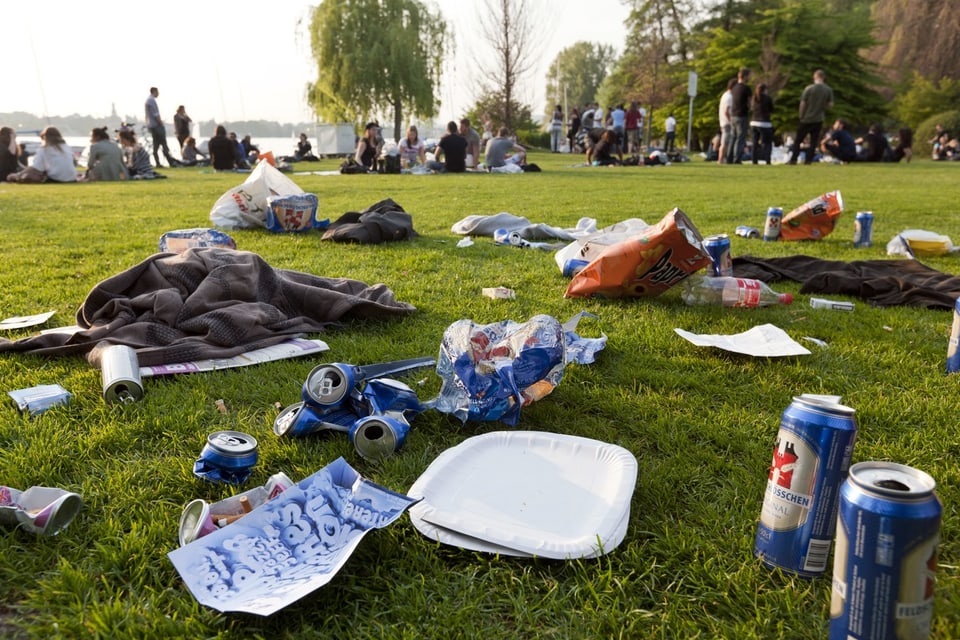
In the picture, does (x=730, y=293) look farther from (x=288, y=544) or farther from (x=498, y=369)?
(x=288, y=544)

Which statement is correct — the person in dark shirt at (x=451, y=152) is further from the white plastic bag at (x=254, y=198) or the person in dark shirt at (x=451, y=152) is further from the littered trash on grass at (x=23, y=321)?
the littered trash on grass at (x=23, y=321)

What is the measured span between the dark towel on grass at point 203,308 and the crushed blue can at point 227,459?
1028 mm

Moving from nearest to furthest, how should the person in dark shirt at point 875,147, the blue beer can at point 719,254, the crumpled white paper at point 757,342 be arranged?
the crumpled white paper at point 757,342 → the blue beer can at point 719,254 → the person in dark shirt at point 875,147

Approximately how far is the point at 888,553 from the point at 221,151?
1758cm

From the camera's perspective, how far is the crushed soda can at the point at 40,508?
1.54 metres

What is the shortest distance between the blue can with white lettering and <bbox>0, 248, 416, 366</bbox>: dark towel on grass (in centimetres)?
217

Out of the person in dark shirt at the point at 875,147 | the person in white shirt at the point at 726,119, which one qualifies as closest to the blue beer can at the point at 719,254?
the person in white shirt at the point at 726,119

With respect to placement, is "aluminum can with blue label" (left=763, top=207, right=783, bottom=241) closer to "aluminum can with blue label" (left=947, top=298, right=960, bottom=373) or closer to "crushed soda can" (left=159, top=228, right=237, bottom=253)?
"aluminum can with blue label" (left=947, top=298, right=960, bottom=373)

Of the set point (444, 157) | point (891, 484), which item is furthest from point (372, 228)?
point (444, 157)

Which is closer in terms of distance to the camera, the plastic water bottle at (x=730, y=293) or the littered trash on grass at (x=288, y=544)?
the littered trash on grass at (x=288, y=544)

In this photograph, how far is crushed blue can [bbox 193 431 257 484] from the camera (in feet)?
5.60

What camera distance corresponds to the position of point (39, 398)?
2.22 m

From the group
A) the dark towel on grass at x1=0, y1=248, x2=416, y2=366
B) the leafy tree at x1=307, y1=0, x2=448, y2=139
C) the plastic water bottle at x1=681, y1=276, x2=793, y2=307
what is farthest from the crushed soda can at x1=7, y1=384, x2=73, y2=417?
the leafy tree at x1=307, y1=0, x2=448, y2=139

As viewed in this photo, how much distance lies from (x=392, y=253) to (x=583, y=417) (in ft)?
10.2
